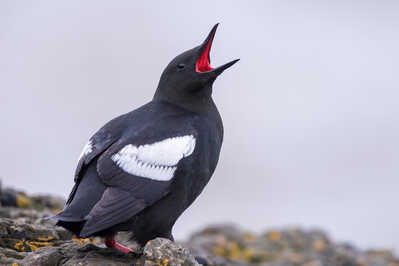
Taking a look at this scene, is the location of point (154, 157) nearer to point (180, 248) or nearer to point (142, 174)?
point (142, 174)

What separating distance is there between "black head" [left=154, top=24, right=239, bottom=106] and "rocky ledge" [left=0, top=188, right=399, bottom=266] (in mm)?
1902

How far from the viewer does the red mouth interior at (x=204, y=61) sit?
800 centimetres

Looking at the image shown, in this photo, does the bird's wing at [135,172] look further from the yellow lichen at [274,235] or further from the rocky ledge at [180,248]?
the yellow lichen at [274,235]

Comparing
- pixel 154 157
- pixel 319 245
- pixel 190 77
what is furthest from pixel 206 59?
pixel 319 245

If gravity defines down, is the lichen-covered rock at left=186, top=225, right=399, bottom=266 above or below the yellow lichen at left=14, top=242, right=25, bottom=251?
below

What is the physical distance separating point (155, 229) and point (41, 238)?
4.79 feet

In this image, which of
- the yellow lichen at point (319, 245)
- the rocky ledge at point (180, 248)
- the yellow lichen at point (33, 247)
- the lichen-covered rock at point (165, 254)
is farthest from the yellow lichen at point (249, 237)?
the lichen-covered rock at point (165, 254)

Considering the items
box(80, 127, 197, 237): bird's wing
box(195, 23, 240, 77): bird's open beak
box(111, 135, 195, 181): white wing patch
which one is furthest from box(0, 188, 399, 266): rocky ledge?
box(195, 23, 240, 77): bird's open beak

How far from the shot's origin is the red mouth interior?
26.3ft

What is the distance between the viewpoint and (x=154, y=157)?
22.5 ft

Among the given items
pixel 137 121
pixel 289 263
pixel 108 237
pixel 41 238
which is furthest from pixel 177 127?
pixel 289 263

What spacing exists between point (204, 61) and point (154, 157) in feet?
5.94

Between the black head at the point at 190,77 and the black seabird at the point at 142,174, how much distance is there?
13.8 inches

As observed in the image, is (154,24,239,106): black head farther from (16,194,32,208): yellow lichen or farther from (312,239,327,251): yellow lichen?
(312,239,327,251): yellow lichen
